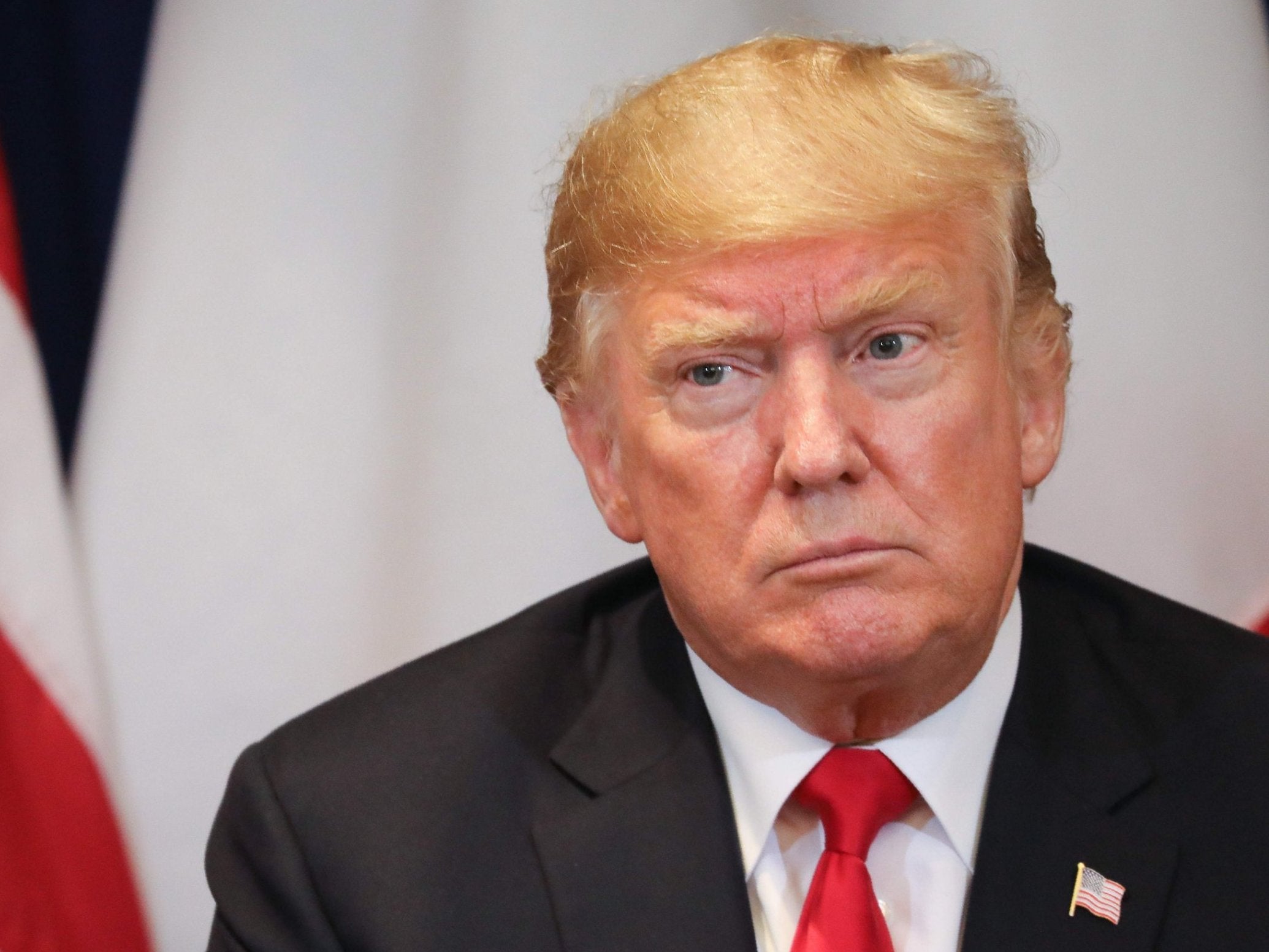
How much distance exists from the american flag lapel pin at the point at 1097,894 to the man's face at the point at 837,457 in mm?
262

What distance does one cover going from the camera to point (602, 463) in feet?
6.08

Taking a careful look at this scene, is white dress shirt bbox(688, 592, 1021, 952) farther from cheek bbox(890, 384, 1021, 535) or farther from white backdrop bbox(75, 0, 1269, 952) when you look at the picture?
white backdrop bbox(75, 0, 1269, 952)

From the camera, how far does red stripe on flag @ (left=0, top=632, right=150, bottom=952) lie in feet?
6.78

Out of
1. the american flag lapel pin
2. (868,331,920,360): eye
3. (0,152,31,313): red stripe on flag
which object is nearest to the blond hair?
(868,331,920,360): eye

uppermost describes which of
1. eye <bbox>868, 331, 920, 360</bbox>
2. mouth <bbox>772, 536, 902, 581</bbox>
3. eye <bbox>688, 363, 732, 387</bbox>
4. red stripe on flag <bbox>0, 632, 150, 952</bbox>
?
eye <bbox>868, 331, 920, 360</bbox>

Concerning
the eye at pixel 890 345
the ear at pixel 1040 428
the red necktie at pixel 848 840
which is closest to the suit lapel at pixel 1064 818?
the red necktie at pixel 848 840

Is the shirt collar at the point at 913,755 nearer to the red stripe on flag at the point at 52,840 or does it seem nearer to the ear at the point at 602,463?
the ear at the point at 602,463

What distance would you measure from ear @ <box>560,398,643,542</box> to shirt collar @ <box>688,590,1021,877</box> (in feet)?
0.75

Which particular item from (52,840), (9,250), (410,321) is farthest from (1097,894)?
(9,250)

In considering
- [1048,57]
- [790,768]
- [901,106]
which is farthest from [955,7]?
[790,768]

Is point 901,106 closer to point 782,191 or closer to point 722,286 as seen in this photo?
point 782,191

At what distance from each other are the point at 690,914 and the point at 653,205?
0.81 m

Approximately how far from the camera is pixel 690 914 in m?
1.61

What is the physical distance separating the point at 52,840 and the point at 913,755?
130 cm
